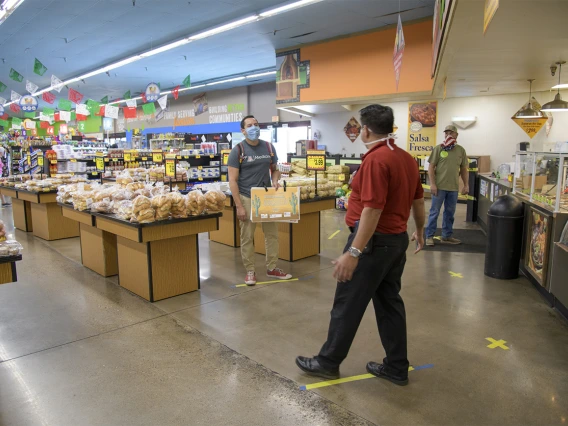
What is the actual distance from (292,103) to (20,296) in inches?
344

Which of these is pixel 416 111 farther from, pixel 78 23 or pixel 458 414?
pixel 458 414

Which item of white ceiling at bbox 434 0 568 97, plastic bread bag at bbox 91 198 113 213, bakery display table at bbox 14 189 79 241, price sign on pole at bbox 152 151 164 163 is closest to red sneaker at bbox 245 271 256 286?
plastic bread bag at bbox 91 198 113 213

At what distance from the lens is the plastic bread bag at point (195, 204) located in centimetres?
434

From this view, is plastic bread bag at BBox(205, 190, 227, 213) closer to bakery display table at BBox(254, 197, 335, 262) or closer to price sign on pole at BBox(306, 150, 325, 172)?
bakery display table at BBox(254, 197, 335, 262)

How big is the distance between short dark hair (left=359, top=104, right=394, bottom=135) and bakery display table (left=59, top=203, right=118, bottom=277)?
3.53m

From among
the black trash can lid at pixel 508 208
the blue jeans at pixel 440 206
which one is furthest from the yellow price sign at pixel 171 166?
the black trash can lid at pixel 508 208

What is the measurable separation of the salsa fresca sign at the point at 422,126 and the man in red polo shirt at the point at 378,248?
1059cm

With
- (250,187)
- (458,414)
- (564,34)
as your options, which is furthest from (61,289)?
(564,34)

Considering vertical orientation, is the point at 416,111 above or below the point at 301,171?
above

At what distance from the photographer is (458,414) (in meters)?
2.46

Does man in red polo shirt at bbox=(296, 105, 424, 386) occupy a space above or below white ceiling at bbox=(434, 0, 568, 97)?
below

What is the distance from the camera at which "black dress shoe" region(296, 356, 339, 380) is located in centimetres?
282

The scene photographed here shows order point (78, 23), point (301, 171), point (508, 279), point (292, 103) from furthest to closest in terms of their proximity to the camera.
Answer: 1. point (292, 103)
2. point (301, 171)
3. point (78, 23)
4. point (508, 279)

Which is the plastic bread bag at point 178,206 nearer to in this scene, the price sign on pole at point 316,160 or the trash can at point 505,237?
the price sign on pole at point 316,160
